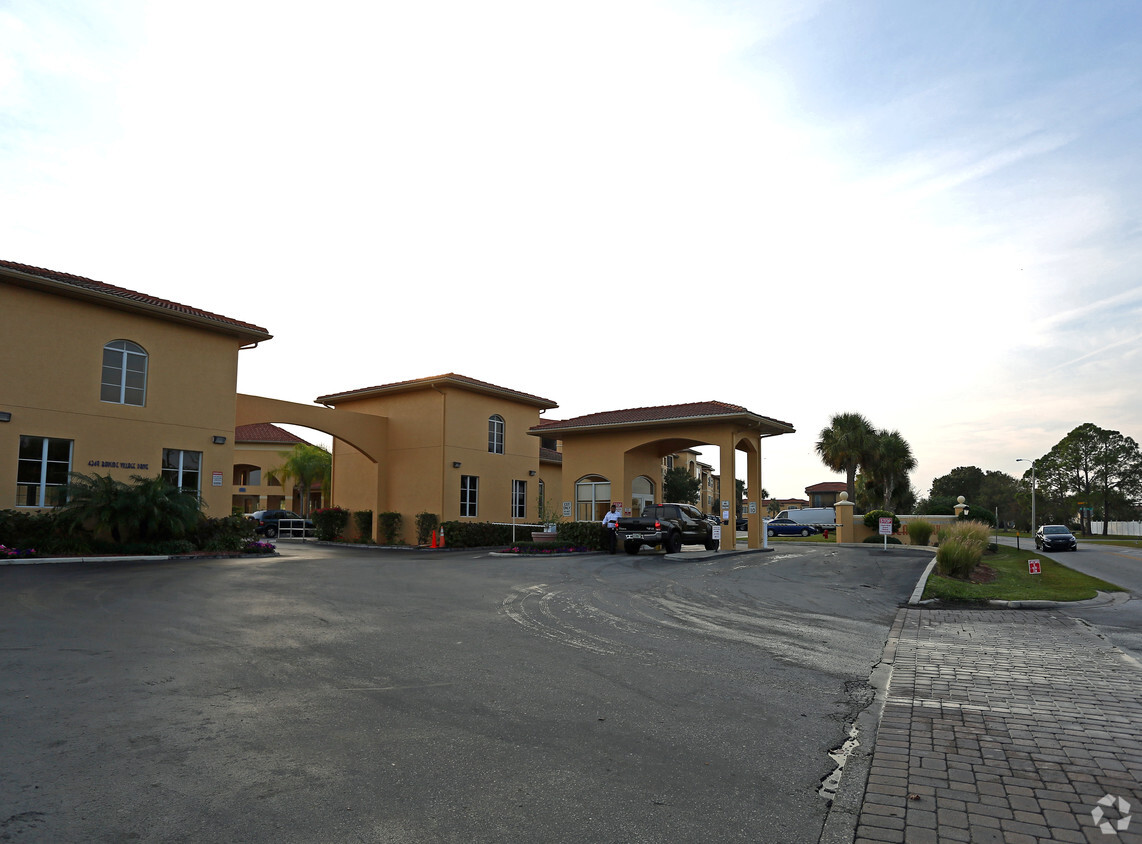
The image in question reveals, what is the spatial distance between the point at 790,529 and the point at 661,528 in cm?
2841

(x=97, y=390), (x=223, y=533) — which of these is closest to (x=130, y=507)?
(x=223, y=533)

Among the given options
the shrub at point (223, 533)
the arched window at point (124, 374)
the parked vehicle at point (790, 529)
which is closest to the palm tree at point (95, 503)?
the shrub at point (223, 533)

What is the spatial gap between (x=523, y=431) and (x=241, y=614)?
941 inches

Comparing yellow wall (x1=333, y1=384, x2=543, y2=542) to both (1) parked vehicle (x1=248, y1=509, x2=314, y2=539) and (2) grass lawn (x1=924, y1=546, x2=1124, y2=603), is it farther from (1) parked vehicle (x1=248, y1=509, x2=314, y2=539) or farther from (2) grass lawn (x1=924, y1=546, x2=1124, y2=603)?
(2) grass lawn (x1=924, y1=546, x2=1124, y2=603)

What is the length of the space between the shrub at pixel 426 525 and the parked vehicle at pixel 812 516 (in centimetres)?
3000

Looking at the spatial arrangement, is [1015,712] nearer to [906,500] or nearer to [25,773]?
[25,773]

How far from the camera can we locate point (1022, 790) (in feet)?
14.0

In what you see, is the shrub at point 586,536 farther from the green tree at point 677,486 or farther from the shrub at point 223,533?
the green tree at point 677,486

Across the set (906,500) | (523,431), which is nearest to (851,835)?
(523,431)

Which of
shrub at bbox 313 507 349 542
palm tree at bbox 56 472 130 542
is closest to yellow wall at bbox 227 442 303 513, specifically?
shrub at bbox 313 507 349 542

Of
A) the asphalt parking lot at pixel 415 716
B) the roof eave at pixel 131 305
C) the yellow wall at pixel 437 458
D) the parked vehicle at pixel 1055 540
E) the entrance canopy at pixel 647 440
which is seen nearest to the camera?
the asphalt parking lot at pixel 415 716

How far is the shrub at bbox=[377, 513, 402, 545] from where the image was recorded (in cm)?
3027

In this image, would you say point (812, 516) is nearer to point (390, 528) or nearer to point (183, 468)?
point (390, 528)

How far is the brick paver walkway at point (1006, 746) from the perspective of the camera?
3.85 m
